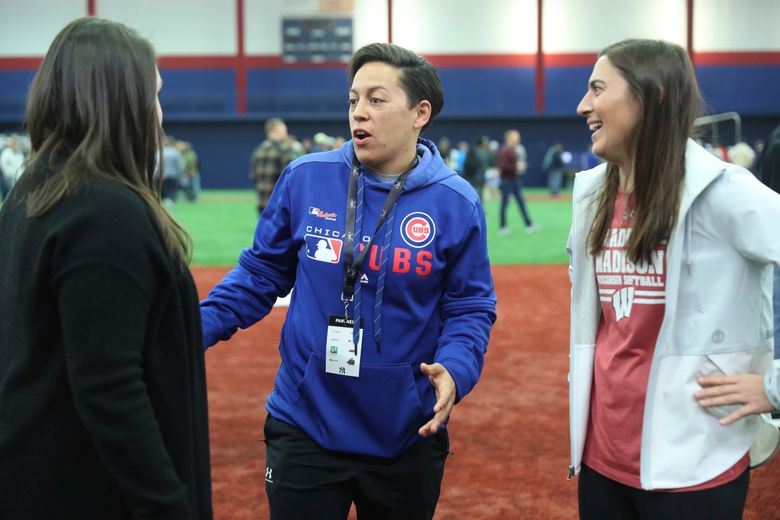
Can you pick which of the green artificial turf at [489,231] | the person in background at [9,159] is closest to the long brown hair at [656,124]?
the green artificial turf at [489,231]

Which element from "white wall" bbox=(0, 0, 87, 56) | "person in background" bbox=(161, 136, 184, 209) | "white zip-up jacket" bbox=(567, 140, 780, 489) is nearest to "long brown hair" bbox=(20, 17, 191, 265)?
"white zip-up jacket" bbox=(567, 140, 780, 489)

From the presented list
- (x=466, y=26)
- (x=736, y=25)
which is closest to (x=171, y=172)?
(x=466, y=26)

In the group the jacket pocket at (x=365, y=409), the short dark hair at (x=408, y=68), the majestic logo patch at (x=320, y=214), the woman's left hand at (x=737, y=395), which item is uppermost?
the short dark hair at (x=408, y=68)

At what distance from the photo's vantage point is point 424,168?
267cm

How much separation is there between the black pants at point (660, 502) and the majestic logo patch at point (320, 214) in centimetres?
97

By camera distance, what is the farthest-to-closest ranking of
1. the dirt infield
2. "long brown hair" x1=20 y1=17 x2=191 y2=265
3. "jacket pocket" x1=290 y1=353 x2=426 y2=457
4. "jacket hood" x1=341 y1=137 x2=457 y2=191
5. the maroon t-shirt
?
the dirt infield, "jacket hood" x1=341 y1=137 x2=457 y2=191, "jacket pocket" x1=290 y1=353 x2=426 y2=457, the maroon t-shirt, "long brown hair" x1=20 y1=17 x2=191 y2=265

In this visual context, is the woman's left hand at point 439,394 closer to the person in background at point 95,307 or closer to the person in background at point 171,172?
the person in background at point 95,307

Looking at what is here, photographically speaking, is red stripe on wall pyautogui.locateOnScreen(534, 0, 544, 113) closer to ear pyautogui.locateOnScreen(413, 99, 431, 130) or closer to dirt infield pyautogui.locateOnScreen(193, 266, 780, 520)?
dirt infield pyautogui.locateOnScreen(193, 266, 780, 520)

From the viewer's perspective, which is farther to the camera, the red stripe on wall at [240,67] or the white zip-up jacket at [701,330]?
the red stripe on wall at [240,67]

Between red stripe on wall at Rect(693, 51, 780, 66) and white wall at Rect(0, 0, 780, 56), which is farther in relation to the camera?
red stripe on wall at Rect(693, 51, 780, 66)

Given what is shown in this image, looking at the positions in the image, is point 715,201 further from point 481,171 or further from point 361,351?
point 481,171

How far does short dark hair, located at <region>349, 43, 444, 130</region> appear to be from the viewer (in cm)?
260

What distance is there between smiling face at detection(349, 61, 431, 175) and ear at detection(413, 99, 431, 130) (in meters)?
0.03

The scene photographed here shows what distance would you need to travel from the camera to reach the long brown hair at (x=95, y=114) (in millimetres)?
1738
